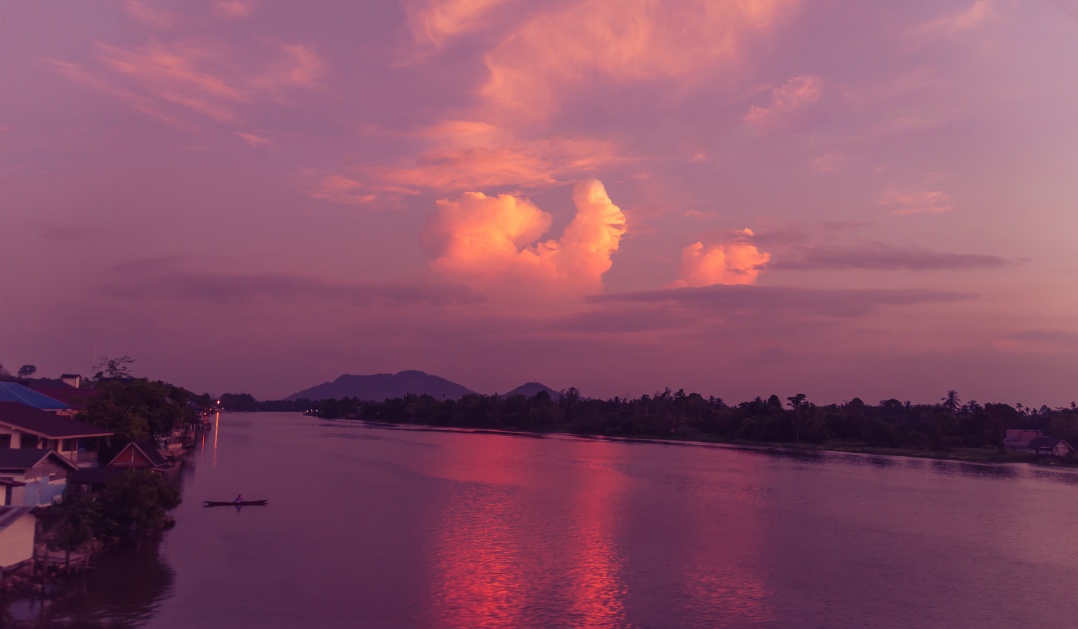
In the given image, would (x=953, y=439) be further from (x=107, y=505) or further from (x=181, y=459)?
(x=107, y=505)

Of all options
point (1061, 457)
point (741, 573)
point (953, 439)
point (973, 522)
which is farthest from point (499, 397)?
point (741, 573)

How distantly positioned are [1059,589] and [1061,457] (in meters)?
79.4

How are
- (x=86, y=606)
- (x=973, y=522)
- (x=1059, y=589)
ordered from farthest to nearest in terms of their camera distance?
(x=973, y=522) < (x=1059, y=589) < (x=86, y=606)

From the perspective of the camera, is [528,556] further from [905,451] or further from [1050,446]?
[1050,446]

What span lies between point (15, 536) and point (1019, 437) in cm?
12610

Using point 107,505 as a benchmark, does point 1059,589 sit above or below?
below

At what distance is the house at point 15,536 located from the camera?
20.6m

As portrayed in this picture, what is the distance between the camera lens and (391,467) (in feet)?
227

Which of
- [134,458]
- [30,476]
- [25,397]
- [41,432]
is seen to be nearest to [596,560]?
[30,476]

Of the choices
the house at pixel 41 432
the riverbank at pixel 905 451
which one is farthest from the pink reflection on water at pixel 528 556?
the riverbank at pixel 905 451

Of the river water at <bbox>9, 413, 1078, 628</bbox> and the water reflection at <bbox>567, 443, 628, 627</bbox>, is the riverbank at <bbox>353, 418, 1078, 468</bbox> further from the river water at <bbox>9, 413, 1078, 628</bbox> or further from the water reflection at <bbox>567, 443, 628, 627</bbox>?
the water reflection at <bbox>567, 443, 628, 627</bbox>

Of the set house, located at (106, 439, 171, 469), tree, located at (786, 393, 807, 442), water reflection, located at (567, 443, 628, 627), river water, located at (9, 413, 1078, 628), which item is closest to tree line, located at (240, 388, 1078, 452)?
tree, located at (786, 393, 807, 442)

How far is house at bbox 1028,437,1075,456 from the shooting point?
311 ft

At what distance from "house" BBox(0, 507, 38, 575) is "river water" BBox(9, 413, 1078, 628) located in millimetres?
1806
